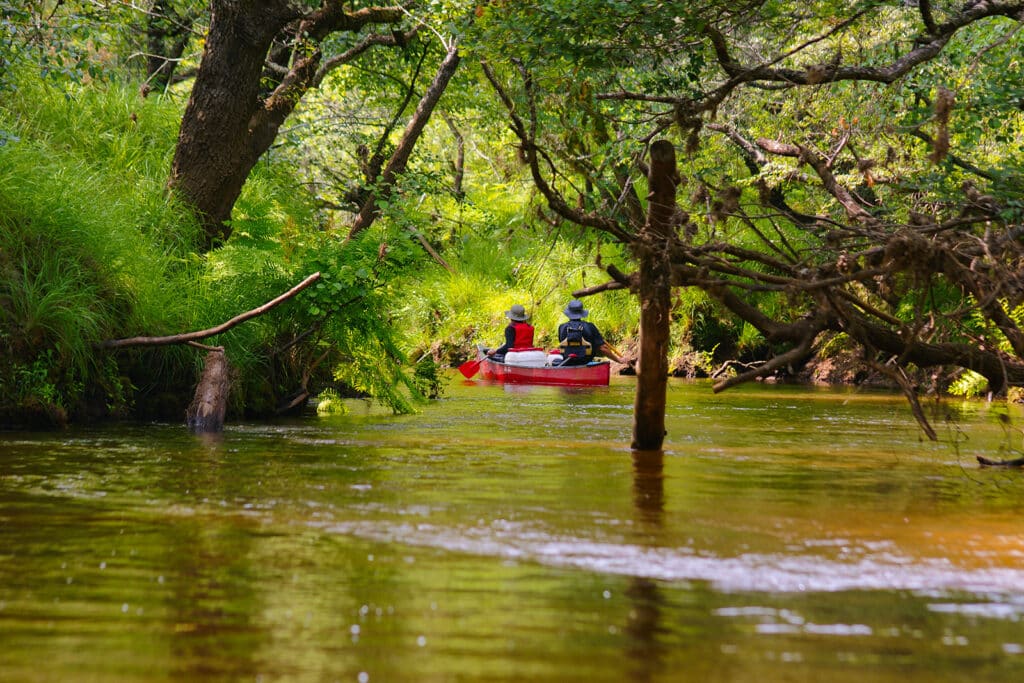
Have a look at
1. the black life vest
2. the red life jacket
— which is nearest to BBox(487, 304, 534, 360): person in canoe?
the red life jacket

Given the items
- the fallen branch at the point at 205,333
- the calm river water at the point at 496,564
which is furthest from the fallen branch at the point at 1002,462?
the fallen branch at the point at 205,333

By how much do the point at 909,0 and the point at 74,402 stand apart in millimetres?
10893

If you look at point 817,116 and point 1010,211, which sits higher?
point 817,116

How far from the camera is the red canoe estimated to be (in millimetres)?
22000

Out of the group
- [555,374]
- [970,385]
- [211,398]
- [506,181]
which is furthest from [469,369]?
[211,398]

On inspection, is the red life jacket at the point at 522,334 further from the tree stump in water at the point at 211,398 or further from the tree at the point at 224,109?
the tree stump in water at the point at 211,398

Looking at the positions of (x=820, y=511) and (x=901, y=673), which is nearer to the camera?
(x=901, y=673)

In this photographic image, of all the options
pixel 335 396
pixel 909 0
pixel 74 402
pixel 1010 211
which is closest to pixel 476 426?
pixel 335 396

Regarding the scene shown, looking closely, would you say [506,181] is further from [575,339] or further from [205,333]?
[575,339]

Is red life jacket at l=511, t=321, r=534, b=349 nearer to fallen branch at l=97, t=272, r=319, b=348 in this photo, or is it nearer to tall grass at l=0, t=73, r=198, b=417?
tall grass at l=0, t=73, r=198, b=417

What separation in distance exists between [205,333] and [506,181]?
16.3 ft

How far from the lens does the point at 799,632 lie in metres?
4.29

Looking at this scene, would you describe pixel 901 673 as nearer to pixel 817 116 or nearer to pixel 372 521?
pixel 372 521

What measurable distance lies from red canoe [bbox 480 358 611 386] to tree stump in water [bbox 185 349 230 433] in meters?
10.9
